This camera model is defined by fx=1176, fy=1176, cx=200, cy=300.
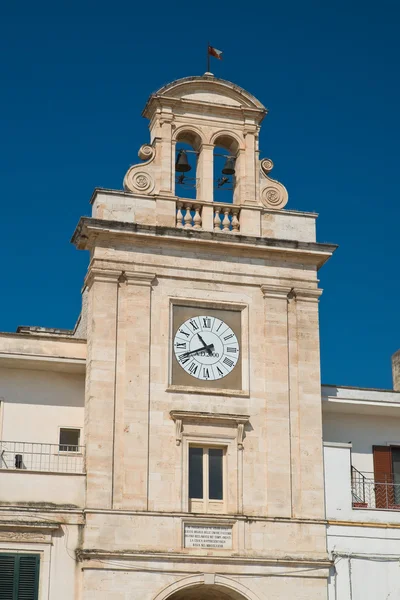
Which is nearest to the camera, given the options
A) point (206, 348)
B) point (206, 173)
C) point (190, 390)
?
point (190, 390)

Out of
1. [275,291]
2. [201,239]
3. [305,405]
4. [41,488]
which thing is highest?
[201,239]

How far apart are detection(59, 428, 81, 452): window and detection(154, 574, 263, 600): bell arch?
4.37 metres

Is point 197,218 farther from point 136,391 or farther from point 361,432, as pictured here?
point 361,432

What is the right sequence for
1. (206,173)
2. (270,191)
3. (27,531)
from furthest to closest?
1. (270,191)
2. (206,173)
3. (27,531)

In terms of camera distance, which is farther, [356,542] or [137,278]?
[137,278]

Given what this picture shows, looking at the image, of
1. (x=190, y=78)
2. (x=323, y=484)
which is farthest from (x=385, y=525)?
(x=190, y=78)

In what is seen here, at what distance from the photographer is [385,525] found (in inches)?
1154

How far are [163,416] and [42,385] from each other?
3441 millimetres

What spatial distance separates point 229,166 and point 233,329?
4.86 m

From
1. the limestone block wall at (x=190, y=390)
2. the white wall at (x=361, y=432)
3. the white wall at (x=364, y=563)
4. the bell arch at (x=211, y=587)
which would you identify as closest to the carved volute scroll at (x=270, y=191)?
the limestone block wall at (x=190, y=390)

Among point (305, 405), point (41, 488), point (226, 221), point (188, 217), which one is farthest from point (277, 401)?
point (41, 488)

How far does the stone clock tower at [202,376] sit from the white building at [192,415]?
0.04 meters

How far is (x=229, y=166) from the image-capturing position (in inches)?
1260

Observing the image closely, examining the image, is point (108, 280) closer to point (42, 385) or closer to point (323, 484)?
point (42, 385)
